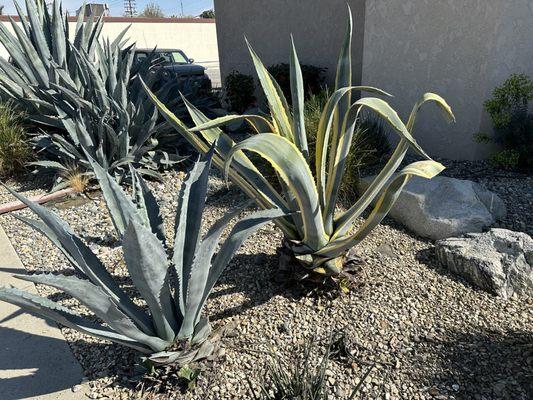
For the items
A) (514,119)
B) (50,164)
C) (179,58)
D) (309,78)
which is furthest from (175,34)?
(514,119)

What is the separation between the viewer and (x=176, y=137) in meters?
5.50

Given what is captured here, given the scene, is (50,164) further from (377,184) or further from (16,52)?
(377,184)

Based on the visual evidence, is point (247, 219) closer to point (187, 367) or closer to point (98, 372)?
point (187, 367)

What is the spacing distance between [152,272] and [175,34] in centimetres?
3014

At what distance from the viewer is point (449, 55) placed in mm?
4676

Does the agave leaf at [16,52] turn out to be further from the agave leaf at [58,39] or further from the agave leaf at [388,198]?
the agave leaf at [388,198]

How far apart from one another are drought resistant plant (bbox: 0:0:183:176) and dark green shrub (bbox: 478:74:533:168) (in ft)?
12.7

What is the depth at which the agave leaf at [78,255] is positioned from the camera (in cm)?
189

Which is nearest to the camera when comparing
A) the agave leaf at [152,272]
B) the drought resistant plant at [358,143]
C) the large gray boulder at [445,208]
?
the agave leaf at [152,272]

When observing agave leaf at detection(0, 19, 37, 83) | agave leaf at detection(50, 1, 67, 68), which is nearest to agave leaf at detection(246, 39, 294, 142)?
agave leaf at detection(50, 1, 67, 68)

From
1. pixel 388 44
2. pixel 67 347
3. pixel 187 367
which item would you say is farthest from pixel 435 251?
pixel 388 44

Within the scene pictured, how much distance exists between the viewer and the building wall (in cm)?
2629

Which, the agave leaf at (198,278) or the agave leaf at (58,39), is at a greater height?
the agave leaf at (58,39)

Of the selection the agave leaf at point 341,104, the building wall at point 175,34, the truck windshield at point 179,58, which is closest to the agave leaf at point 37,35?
the agave leaf at point 341,104
